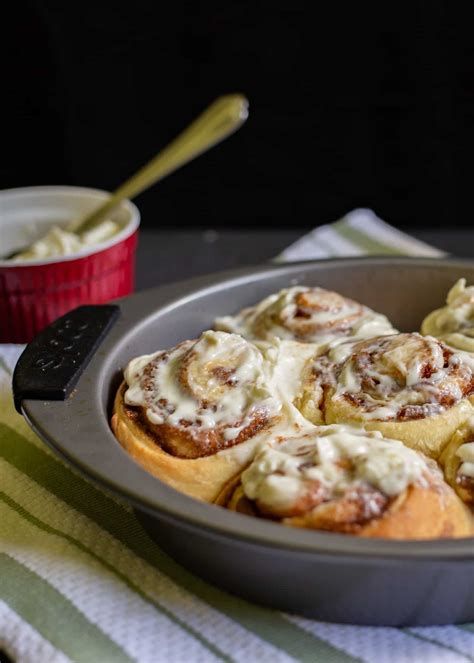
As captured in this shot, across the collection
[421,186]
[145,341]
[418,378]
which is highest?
[418,378]

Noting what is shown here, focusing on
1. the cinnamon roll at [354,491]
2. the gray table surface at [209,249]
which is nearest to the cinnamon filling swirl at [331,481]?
the cinnamon roll at [354,491]

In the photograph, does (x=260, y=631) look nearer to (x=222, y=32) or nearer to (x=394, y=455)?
(x=394, y=455)

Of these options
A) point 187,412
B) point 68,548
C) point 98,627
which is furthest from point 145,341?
point 98,627

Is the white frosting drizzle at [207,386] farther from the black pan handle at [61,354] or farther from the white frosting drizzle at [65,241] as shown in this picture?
the white frosting drizzle at [65,241]

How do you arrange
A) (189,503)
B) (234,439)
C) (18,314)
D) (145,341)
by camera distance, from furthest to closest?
(18,314), (145,341), (234,439), (189,503)

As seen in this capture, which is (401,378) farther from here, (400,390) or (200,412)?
(200,412)

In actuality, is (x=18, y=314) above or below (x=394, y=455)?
below

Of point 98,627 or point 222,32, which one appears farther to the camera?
point 222,32

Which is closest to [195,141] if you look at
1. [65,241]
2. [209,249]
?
[65,241]

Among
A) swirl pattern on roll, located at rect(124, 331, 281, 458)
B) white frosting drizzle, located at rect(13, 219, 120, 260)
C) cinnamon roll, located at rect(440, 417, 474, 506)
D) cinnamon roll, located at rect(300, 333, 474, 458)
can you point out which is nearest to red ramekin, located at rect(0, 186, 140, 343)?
white frosting drizzle, located at rect(13, 219, 120, 260)
